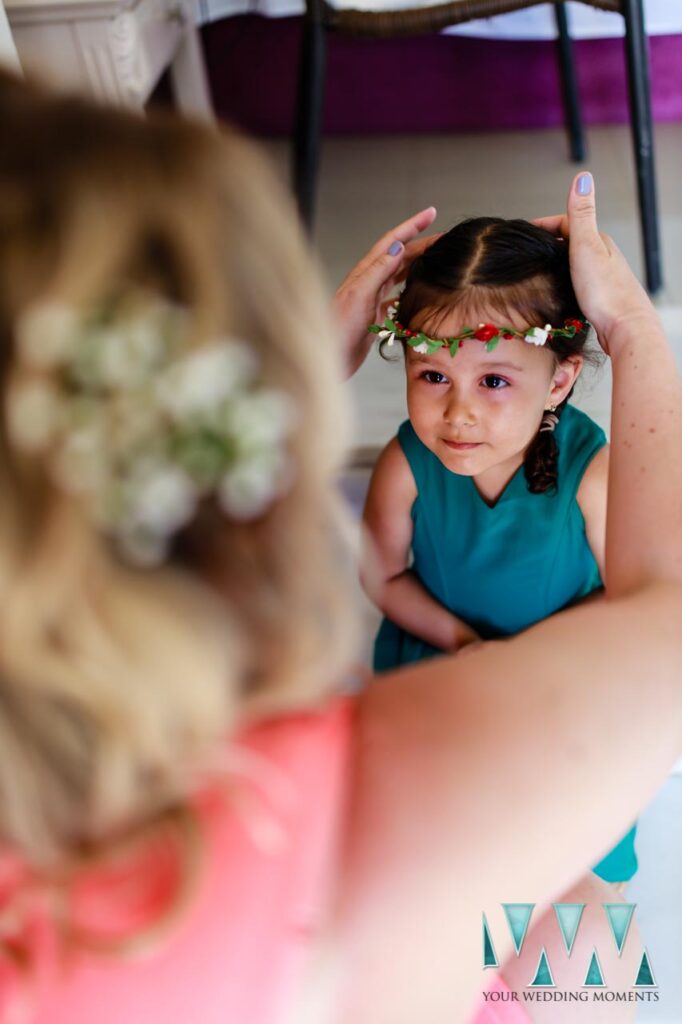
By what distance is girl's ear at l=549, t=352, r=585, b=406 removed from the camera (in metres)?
1.21

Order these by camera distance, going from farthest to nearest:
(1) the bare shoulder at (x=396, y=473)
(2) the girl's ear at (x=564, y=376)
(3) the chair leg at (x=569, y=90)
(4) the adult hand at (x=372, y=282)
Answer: (3) the chair leg at (x=569, y=90)
(1) the bare shoulder at (x=396, y=473)
(2) the girl's ear at (x=564, y=376)
(4) the adult hand at (x=372, y=282)

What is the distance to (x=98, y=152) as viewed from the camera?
39 centimetres

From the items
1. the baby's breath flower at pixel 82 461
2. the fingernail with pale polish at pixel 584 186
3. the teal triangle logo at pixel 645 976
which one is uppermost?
the baby's breath flower at pixel 82 461

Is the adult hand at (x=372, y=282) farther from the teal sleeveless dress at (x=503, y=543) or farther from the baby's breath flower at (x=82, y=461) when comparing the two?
the baby's breath flower at (x=82, y=461)

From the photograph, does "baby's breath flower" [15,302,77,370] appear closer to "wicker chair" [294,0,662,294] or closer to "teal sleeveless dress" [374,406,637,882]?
"teal sleeveless dress" [374,406,637,882]

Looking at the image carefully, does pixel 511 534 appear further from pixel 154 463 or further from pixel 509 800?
pixel 154 463

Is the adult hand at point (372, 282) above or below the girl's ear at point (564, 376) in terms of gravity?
above

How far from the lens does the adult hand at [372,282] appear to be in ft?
3.62

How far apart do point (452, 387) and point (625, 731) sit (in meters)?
0.67

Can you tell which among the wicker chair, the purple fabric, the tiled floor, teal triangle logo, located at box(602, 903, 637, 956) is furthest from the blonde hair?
the purple fabric

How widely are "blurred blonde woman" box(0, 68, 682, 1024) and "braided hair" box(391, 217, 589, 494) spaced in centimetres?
68

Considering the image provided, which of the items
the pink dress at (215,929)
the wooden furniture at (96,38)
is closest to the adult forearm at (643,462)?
the pink dress at (215,929)

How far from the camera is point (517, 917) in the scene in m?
0.62

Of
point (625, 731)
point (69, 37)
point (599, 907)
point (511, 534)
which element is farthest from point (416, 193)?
point (625, 731)
